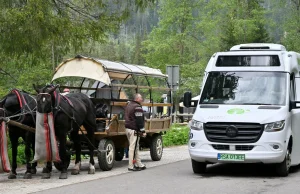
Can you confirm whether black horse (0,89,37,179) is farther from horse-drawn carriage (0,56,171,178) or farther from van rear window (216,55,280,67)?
van rear window (216,55,280,67)

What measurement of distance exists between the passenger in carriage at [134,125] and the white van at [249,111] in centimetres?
121

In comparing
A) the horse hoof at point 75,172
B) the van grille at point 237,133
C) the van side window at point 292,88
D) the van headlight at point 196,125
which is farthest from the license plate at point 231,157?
the horse hoof at point 75,172

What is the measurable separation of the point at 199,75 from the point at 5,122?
3593cm

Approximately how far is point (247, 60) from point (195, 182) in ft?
11.6

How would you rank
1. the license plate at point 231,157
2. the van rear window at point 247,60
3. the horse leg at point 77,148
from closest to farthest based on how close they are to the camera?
the license plate at point 231,157
the van rear window at point 247,60
the horse leg at point 77,148

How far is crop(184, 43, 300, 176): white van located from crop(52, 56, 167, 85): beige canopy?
6.76 ft

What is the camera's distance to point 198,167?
1422 cm

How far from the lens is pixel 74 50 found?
1711cm

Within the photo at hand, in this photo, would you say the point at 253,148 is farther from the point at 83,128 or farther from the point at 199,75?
the point at 199,75

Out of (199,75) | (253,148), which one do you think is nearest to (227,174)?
(253,148)

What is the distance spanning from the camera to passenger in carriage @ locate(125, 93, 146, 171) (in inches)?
598

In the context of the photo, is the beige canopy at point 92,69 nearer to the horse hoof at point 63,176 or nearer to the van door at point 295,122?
the horse hoof at point 63,176

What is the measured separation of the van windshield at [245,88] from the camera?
1410cm

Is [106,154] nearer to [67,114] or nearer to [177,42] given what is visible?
[67,114]
